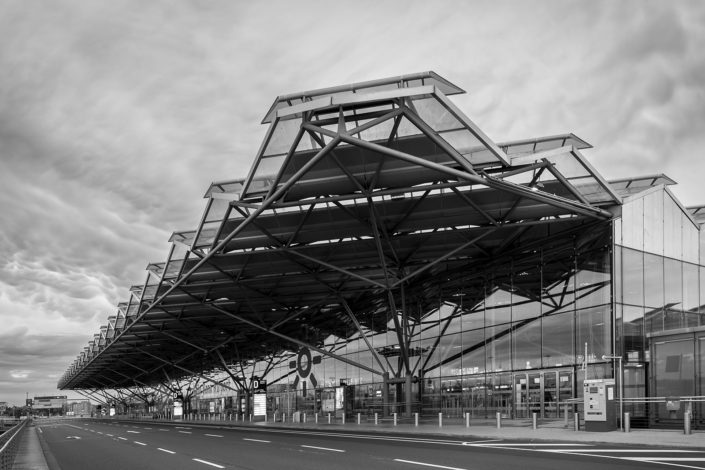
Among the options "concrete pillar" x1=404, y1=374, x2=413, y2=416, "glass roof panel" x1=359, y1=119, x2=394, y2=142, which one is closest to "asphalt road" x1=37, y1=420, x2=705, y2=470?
"glass roof panel" x1=359, y1=119, x2=394, y2=142

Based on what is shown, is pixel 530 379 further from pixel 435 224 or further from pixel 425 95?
pixel 425 95

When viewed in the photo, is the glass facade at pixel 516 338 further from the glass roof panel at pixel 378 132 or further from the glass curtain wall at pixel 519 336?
the glass roof panel at pixel 378 132

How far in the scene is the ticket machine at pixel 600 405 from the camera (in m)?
24.6

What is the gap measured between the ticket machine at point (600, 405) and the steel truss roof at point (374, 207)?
689 centimetres

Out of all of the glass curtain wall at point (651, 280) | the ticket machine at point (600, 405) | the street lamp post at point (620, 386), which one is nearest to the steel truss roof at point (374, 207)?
the glass curtain wall at point (651, 280)

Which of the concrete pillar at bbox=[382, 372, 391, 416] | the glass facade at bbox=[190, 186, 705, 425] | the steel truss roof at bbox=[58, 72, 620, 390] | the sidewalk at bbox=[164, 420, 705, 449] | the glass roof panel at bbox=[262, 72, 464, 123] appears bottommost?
the concrete pillar at bbox=[382, 372, 391, 416]

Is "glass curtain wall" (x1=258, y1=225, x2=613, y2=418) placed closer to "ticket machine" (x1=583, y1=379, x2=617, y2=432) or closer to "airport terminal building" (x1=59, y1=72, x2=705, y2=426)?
"airport terminal building" (x1=59, y1=72, x2=705, y2=426)

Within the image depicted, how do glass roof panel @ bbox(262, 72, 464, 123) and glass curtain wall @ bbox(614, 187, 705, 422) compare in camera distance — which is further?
glass curtain wall @ bbox(614, 187, 705, 422)

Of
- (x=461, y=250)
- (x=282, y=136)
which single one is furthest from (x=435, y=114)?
(x=461, y=250)

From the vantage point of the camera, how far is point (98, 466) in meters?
18.2

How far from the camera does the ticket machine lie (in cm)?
2461

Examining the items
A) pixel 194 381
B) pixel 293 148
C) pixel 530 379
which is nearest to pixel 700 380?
pixel 530 379

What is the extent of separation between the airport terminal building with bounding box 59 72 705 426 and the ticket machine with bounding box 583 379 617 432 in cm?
209

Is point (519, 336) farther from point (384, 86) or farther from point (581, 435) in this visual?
point (384, 86)
